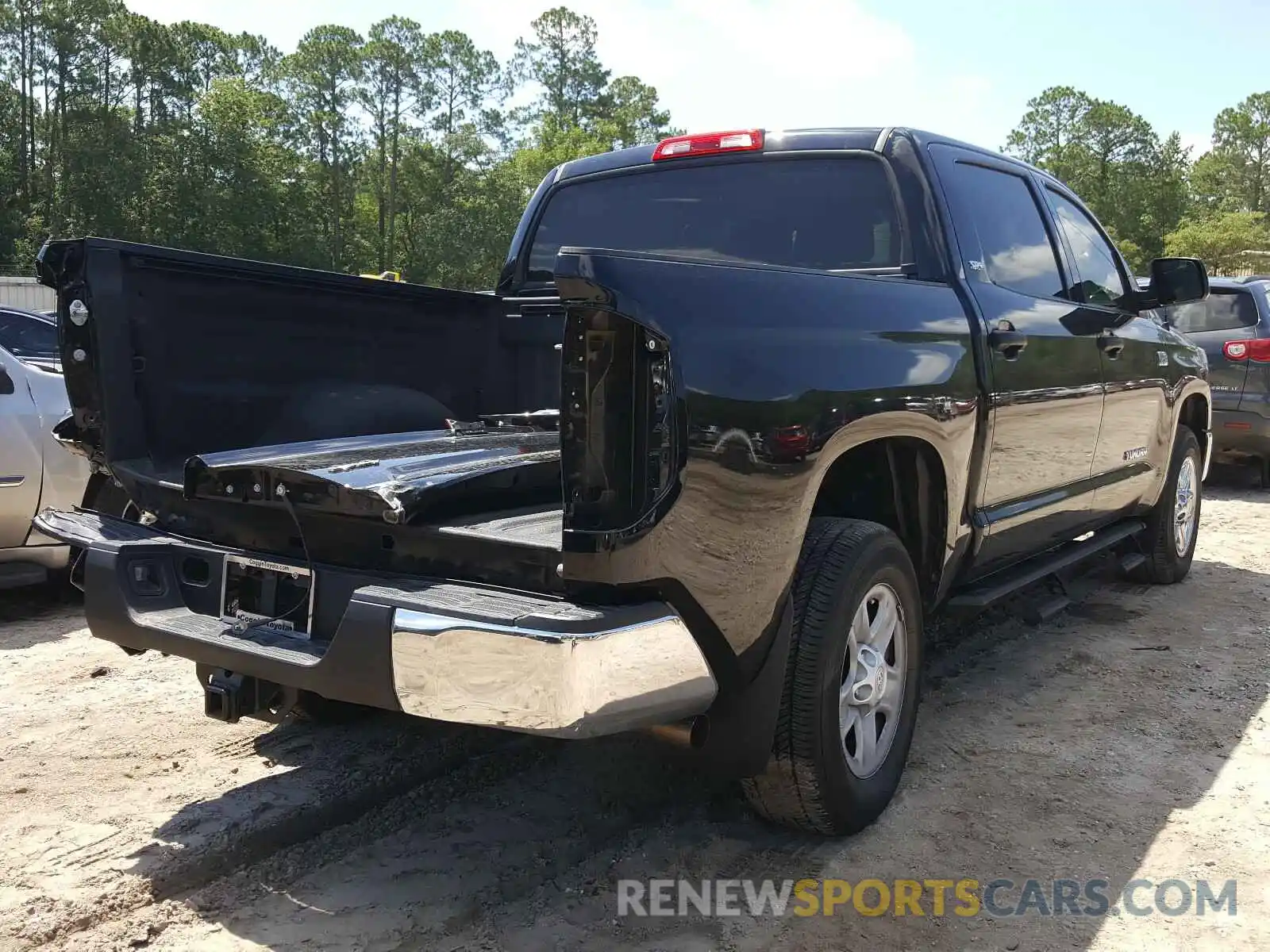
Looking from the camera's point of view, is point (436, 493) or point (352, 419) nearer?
point (436, 493)

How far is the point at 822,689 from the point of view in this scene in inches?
106

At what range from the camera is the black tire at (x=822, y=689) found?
2682mm

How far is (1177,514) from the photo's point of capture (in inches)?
232

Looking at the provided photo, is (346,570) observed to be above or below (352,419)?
below

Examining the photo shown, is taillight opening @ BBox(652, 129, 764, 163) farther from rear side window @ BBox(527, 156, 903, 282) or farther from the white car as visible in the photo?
the white car

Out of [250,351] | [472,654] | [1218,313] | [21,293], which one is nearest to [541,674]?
[472,654]

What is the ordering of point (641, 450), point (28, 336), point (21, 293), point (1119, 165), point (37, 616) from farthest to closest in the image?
point (1119, 165), point (21, 293), point (28, 336), point (37, 616), point (641, 450)

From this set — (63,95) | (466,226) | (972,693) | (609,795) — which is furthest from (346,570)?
(63,95)

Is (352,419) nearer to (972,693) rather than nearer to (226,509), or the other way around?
(226,509)

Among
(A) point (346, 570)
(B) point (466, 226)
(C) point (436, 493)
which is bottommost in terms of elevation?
(A) point (346, 570)

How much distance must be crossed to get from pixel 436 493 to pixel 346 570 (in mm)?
288

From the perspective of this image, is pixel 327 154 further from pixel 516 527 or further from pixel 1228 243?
pixel 516 527

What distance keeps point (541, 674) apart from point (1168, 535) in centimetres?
475

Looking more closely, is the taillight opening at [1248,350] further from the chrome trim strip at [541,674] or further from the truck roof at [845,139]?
the chrome trim strip at [541,674]
